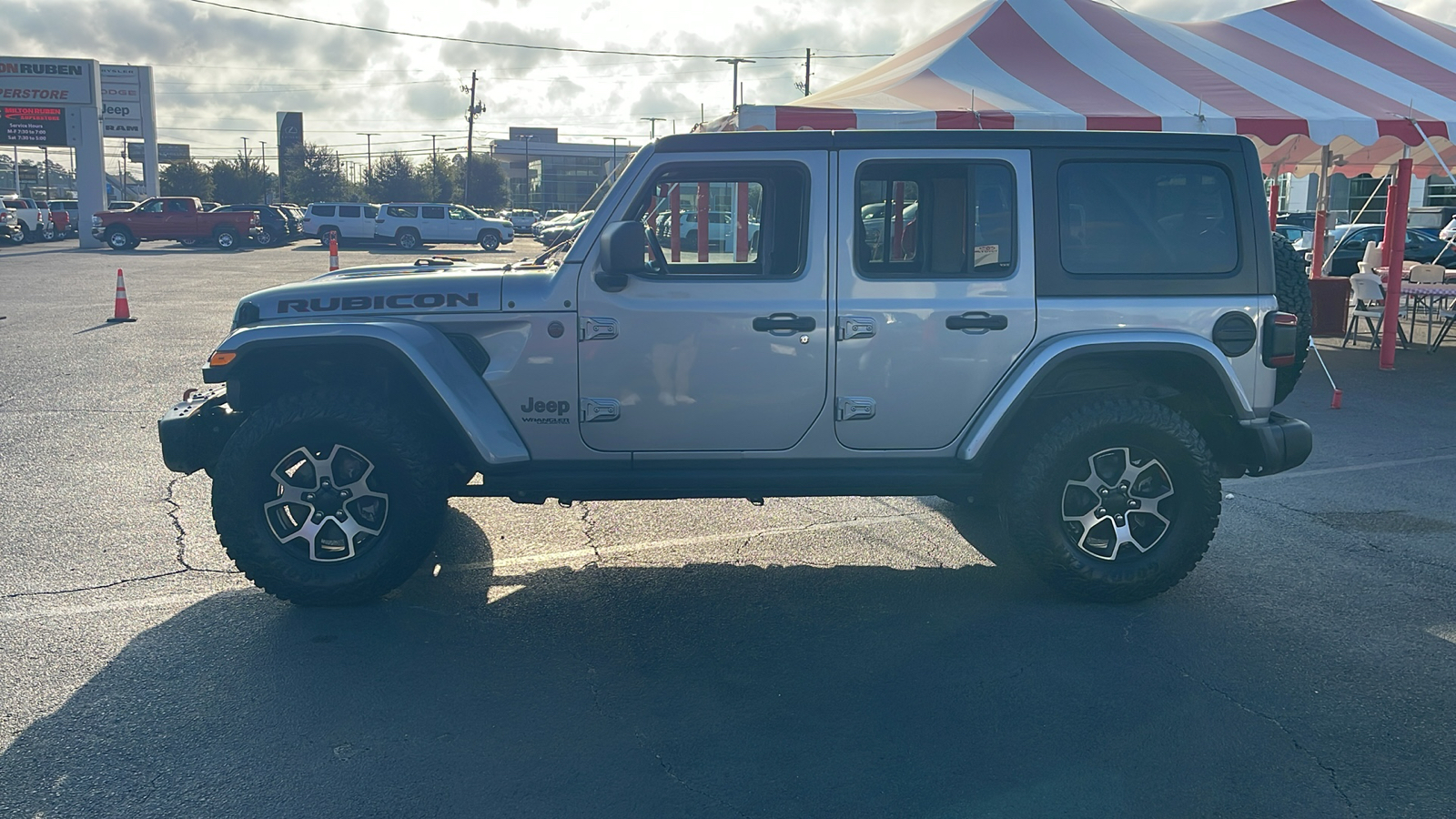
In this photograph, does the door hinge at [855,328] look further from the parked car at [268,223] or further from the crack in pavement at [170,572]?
the parked car at [268,223]

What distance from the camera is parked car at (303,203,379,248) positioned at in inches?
1711

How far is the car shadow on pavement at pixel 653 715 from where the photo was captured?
132 inches

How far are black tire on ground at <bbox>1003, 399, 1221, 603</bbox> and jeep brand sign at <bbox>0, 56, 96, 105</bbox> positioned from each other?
46052 mm

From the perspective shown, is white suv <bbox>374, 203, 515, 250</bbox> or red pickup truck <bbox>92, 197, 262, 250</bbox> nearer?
red pickup truck <bbox>92, 197, 262, 250</bbox>

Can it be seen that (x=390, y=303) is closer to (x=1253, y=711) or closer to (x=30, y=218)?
(x=1253, y=711)

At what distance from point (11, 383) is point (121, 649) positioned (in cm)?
740

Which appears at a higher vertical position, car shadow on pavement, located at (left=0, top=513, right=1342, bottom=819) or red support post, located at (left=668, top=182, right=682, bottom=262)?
red support post, located at (left=668, top=182, right=682, bottom=262)

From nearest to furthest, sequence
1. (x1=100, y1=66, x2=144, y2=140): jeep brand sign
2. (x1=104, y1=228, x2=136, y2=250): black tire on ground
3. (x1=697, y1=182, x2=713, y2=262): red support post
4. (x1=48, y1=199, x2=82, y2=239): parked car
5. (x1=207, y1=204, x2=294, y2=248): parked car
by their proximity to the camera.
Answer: (x1=697, y1=182, x2=713, y2=262): red support post, (x1=104, y1=228, x2=136, y2=250): black tire on ground, (x1=207, y1=204, x2=294, y2=248): parked car, (x1=48, y1=199, x2=82, y2=239): parked car, (x1=100, y1=66, x2=144, y2=140): jeep brand sign

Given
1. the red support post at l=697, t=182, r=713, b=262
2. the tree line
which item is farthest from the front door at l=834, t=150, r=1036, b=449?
the tree line

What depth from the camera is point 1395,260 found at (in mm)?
12594

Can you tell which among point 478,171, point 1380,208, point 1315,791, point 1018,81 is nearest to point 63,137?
point 1018,81

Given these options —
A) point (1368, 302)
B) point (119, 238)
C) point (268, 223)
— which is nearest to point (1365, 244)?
point (1368, 302)

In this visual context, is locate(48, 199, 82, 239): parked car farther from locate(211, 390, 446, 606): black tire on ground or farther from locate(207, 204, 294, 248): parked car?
locate(211, 390, 446, 606): black tire on ground

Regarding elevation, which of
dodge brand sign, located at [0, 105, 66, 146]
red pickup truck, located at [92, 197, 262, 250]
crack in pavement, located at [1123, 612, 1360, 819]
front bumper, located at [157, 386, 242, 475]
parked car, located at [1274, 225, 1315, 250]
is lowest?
crack in pavement, located at [1123, 612, 1360, 819]
